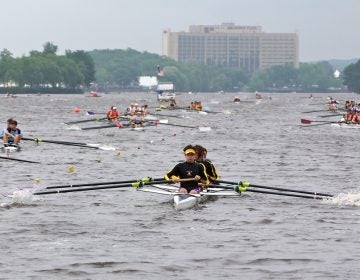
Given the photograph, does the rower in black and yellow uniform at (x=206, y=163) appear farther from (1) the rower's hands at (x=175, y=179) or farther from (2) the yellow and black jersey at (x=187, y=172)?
(1) the rower's hands at (x=175, y=179)

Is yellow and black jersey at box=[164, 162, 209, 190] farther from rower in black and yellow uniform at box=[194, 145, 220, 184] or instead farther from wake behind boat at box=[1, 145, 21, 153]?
wake behind boat at box=[1, 145, 21, 153]

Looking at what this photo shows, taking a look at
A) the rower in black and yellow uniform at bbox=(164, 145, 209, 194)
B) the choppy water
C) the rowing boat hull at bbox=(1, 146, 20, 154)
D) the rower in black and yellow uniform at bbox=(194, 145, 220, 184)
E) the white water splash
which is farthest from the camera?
the rowing boat hull at bbox=(1, 146, 20, 154)

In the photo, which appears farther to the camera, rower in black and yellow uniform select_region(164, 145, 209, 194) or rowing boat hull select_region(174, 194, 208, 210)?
rower in black and yellow uniform select_region(164, 145, 209, 194)

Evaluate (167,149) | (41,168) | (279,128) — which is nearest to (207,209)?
(41,168)

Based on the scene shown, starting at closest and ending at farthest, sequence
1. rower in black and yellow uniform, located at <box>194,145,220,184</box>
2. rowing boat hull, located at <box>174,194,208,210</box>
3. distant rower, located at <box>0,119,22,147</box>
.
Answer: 1. rowing boat hull, located at <box>174,194,208,210</box>
2. rower in black and yellow uniform, located at <box>194,145,220,184</box>
3. distant rower, located at <box>0,119,22,147</box>

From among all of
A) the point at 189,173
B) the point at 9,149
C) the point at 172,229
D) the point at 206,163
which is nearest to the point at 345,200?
the point at 206,163

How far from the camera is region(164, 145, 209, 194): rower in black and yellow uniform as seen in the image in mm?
28656

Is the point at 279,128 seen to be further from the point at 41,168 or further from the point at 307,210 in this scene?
the point at 307,210

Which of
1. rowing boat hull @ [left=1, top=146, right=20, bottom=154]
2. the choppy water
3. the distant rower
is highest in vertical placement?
the distant rower

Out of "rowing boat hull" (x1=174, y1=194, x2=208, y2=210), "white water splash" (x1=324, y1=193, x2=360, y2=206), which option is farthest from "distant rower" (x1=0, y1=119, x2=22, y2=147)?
"white water splash" (x1=324, y1=193, x2=360, y2=206)

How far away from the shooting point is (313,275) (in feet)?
66.4

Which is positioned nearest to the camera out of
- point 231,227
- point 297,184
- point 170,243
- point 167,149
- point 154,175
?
point 170,243

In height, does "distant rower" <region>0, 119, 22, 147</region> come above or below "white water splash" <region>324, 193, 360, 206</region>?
above

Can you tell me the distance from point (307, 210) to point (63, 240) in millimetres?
7930
